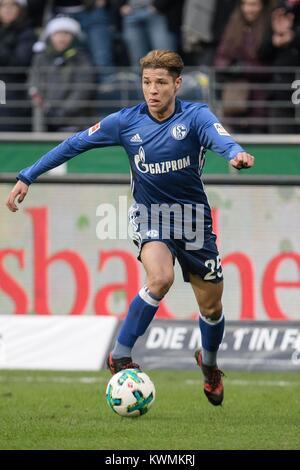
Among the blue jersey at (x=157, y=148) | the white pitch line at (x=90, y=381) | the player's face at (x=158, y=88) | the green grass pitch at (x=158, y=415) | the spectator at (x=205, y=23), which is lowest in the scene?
the white pitch line at (x=90, y=381)

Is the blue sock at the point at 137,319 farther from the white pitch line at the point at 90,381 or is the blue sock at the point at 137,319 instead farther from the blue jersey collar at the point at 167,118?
the white pitch line at the point at 90,381

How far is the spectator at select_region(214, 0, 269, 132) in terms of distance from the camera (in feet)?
43.9

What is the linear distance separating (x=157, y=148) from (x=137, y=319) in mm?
1181

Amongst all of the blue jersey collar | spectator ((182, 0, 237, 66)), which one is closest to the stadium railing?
spectator ((182, 0, 237, 66))

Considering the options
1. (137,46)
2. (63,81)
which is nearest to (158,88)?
(63,81)

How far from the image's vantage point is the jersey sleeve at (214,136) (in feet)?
25.0

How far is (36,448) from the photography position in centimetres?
681

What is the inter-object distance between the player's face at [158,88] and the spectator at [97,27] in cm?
617

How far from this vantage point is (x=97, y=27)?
14430mm

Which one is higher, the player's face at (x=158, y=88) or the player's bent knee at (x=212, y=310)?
the player's face at (x=158, y=88)

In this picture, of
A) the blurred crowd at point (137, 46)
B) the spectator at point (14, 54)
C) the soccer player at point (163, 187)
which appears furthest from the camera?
the spectator at point (14, 54)

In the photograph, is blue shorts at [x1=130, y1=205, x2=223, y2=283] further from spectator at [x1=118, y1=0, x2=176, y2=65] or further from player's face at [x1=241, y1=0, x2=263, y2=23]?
spectator at [x1=118, y1=0, x2=176, y2=65]

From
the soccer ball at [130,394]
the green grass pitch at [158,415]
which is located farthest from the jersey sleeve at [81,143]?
the green grass pitch at [158,415]

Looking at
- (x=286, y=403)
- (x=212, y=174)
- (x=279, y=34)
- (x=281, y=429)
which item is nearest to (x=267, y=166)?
(x=212, y=174)
